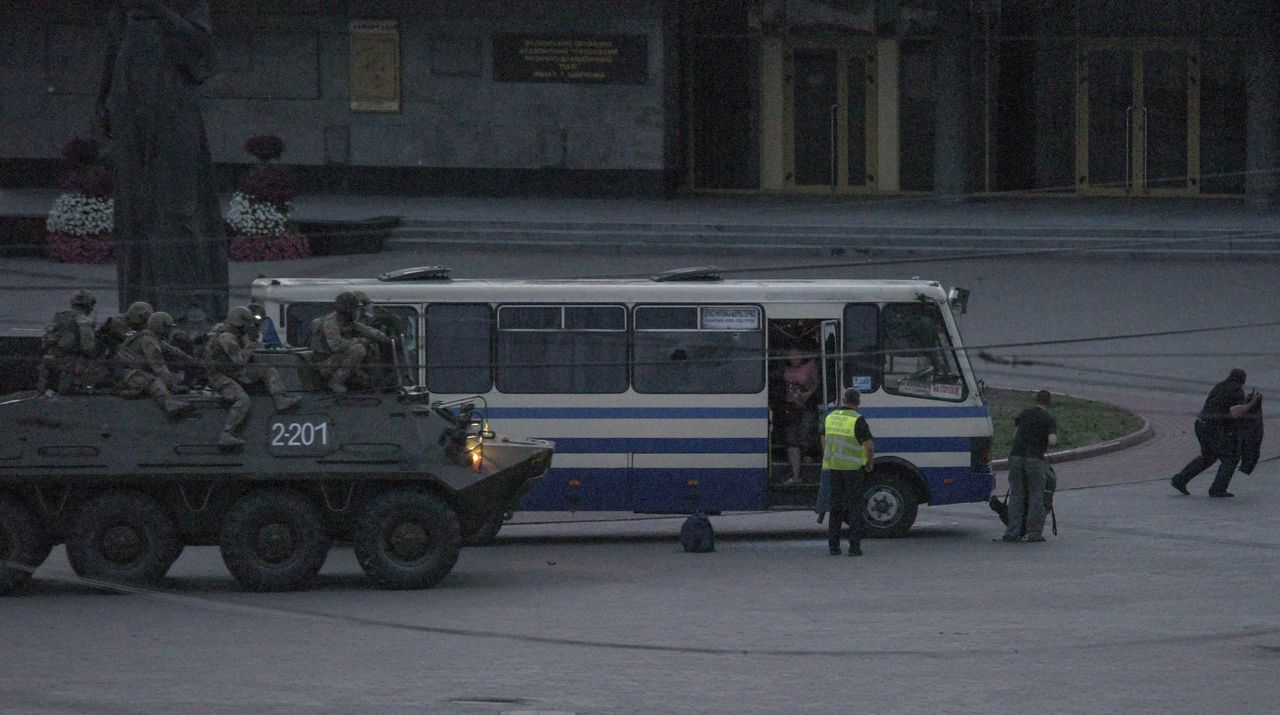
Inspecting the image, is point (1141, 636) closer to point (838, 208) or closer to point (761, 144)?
point (838, 208)

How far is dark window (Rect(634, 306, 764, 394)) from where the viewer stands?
18.4m

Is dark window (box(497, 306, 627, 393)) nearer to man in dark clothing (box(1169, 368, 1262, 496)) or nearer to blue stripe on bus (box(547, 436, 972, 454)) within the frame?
blue stripe on bus (box(547, 436, 972, 454))

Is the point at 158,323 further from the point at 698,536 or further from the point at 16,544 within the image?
the point at 698,536

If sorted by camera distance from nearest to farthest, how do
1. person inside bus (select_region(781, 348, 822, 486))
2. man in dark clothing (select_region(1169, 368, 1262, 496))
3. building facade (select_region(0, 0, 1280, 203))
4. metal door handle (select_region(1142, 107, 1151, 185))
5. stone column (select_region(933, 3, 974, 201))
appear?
person inside bus (select_region(781, 348, 822, 486)), man in dark clothing (select_region(1169, 368, 1262, 496)), stone column (select_region(933, 3, 974, 201)), building facade (select_region(0, 0, 1280, 203)), metal door handle (select_region(1142, 107, 1151, 185))

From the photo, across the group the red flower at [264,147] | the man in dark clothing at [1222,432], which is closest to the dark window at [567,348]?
the man in dark clothing at [1222,432]

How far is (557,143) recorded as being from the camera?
3856cm

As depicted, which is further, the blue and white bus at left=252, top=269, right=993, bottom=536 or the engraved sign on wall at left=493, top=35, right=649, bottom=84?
the engraved sign on wall at left=493, top=35, right=649, bottom=84

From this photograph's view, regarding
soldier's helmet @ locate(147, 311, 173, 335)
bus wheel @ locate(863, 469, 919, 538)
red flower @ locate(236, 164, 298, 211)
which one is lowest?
bus wheel @ locate(863, 469, 919, 538)

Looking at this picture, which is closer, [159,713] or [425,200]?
[159,713]

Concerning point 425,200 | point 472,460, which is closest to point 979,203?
point 425,200

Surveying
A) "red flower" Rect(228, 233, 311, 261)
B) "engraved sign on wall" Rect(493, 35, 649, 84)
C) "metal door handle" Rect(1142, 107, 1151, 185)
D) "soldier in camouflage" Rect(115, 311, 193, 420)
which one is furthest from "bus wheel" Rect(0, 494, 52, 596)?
"metal door handle" Rect(1142, 107, 1151, 185)

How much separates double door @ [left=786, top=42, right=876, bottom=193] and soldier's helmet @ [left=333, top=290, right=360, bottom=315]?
24.9 m

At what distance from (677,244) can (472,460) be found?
60.9 ft

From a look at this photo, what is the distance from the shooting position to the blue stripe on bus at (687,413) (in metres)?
18.4
